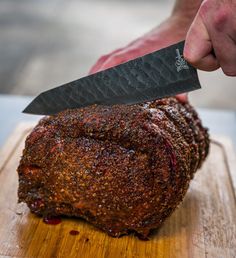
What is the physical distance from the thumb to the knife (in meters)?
0.13

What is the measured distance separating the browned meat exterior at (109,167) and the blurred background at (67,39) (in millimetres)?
2420

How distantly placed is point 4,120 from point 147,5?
17.1ft

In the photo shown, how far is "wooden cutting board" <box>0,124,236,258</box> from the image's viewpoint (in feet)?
7.30

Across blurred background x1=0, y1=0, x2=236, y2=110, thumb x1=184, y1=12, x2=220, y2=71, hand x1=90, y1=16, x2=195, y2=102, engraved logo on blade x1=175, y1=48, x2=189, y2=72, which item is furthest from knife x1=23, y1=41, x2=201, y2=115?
blurred background x1=0, y1=0, x2=236, y2=110

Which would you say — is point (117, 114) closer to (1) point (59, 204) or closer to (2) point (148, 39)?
(1) point (59, 204)

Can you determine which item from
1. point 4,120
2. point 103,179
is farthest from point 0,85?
point 103,179

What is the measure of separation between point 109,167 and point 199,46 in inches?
22.9

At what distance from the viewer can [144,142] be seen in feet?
7.31

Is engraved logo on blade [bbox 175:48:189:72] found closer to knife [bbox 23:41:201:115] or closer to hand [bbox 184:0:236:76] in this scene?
knife [bbox 23:41:201:115]

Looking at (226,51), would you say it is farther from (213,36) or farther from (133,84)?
(133,84)

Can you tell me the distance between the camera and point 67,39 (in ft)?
20.6

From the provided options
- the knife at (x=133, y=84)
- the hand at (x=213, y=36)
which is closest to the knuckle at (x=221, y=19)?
the hand at (x=213, y=36)

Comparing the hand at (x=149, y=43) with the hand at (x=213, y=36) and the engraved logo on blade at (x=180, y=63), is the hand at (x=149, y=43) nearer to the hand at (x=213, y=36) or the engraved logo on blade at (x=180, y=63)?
the engraved logo on blade at (x=180, y=63)

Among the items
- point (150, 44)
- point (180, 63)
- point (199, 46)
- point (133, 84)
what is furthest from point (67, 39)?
point (199, 46)
